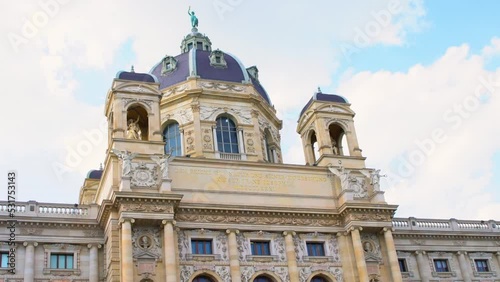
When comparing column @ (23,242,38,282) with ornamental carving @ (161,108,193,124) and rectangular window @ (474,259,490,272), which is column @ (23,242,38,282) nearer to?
ornamental carving @ (161,108,193,124)

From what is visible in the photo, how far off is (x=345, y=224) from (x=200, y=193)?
8.41 meters

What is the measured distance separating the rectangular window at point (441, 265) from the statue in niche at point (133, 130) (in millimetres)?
20665

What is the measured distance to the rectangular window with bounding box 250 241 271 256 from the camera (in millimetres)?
32938

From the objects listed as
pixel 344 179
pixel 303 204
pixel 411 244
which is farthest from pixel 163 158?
pixel 411 244

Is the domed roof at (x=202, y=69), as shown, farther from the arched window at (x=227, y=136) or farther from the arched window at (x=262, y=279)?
the arched window at (x=262, y=279)

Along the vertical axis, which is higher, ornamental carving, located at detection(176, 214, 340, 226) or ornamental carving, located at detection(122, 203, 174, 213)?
ornamental carving, located at detection(122, 203, 174, 213)

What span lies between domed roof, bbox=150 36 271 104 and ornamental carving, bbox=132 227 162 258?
49.5 ft

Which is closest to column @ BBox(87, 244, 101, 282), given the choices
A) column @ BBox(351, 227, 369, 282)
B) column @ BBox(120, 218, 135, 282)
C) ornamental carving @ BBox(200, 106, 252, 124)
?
column @ BBox(120, 218, 135, 282)

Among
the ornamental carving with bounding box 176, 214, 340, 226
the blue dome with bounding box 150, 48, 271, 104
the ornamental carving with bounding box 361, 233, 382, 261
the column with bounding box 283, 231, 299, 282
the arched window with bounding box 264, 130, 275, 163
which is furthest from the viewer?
the blue dome with bounding box 150, 48, 271, 104

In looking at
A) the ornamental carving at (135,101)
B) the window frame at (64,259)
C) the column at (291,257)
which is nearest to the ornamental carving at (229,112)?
the ornamental carving at (135,101)

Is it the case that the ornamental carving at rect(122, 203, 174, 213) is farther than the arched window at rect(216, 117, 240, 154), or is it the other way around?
the arched window at rect(216, 117, 240, 154)

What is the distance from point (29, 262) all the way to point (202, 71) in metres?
18.9

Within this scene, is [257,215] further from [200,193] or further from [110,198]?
A: [110,198]

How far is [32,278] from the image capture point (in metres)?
30.4
